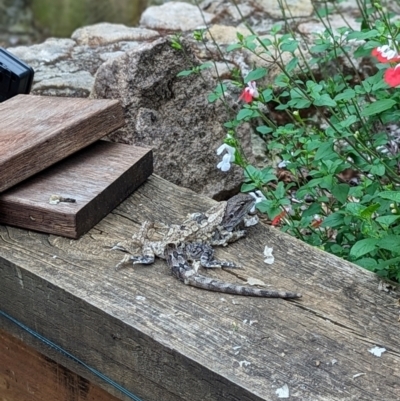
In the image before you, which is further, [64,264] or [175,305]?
[64,264]

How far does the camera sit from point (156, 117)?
2662mm

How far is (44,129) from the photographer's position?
5.91 feet

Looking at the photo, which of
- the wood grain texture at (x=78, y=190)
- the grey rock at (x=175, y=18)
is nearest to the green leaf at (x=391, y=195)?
the wood grain texture at (x=78, y=190)

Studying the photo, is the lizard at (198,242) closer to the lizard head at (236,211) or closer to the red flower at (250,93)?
the lizard head at (236,211)

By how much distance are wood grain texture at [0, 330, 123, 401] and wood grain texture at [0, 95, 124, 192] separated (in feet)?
1.32

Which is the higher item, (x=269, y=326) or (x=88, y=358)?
(x=269, y=326)

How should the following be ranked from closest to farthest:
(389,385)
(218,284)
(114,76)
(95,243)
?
(389,385), (218,284), (95,243), (114,76)

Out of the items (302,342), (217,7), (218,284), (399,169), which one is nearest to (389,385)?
(302,342)

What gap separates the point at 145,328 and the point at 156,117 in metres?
1.39

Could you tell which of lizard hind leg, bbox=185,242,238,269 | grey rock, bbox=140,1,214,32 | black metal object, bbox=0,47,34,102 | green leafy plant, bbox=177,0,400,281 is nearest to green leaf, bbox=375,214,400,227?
green leafy plant, bbox=177,0,400,281

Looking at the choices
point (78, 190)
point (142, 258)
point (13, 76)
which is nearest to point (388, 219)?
point (142, 258)

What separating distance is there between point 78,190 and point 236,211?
352 millimetres

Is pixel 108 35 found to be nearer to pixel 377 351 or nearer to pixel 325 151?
pixel 325 151

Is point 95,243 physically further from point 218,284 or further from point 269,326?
point 269,326
